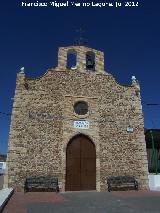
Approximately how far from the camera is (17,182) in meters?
14.9

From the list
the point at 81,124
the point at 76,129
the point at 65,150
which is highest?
the point at 81,124

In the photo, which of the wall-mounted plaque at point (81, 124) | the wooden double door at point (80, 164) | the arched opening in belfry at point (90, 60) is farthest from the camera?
the arched opening in belfry at point (90, 60)

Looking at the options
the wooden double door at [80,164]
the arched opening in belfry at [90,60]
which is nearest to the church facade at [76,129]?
the wooden double door at [80,164]

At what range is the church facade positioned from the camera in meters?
15.5

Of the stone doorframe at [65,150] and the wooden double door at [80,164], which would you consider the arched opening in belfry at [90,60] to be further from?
the wooden double door at [80,164]

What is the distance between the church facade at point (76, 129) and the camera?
15.5 metres

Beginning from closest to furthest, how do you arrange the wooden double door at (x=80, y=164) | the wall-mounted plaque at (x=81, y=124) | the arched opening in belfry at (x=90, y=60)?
the wooden double door at (x=80, y=164) < the wall-mounted plaque at (x=81, y=124) < the arched opening in belfry at (x=90, y=60)

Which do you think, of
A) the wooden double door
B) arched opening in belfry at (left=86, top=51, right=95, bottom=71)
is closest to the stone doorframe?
the wooden double door

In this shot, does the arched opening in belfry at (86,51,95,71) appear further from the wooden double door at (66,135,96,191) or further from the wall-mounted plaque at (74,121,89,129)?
the wooden double door at (66,135,96,191)

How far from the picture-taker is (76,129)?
53.9ft

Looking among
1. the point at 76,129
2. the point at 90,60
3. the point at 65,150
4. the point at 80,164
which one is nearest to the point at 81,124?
the point at 76,129

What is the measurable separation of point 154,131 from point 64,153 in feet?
22.0

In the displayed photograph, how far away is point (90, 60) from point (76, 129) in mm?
5291

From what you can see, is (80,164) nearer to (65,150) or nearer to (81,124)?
(65,150)
